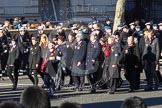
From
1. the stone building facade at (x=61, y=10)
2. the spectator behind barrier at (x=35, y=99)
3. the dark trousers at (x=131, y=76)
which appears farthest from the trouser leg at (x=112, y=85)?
the stone building facade at (x=61, y=10)

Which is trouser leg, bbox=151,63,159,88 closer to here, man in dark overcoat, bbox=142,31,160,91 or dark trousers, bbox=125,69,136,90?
man in dark overcoat, bbox=142,31,160,91

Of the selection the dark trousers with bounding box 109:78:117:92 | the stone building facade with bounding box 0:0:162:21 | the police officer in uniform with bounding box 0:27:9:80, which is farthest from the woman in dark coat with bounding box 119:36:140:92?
the stone building facade with bounding box 0:0:162:21

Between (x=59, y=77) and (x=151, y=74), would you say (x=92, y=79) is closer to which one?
(x=59, y=77)

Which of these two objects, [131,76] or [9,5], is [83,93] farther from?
[9,5]

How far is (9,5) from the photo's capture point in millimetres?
37125

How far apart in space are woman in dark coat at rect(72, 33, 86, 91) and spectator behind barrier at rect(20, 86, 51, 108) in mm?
10329

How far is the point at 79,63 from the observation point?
748 inches

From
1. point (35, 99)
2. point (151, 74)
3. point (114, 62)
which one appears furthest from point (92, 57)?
point (35, 99)

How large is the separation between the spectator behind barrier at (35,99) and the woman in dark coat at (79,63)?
33.9ft

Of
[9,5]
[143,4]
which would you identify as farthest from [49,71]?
[143,4]

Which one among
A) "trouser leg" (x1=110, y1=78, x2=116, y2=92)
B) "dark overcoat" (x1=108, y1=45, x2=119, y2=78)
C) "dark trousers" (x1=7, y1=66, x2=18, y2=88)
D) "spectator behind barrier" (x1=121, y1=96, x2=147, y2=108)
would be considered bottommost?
"trouser leg" (x1=110, y1=78, x2=116, y2=92)

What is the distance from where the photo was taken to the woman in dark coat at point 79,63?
19.0 m

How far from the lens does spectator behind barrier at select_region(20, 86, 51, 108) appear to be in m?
8.29

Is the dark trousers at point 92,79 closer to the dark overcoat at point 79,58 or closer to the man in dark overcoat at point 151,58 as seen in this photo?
the dark overcoat at point 79,58
